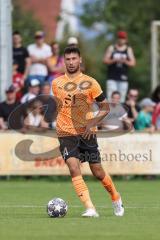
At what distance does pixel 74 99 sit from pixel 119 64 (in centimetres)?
1179

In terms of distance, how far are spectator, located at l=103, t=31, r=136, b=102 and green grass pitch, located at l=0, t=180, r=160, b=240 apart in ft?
14.6

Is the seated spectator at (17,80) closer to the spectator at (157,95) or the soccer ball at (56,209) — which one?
the spectator at (157,95)

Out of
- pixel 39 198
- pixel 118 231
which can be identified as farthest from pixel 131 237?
pixel 39 198

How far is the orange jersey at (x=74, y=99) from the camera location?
49.9 ft

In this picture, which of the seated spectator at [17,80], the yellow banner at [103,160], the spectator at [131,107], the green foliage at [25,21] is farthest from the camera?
the green foliage at [25,21]

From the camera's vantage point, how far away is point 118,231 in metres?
13.2

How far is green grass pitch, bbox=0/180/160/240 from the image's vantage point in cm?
1280

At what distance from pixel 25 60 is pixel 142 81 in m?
27.3

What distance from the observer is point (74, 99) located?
50.0 ft

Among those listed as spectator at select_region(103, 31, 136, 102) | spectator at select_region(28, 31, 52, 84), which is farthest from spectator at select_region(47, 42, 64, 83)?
spectator at select_region(103, 31, 136, 102)

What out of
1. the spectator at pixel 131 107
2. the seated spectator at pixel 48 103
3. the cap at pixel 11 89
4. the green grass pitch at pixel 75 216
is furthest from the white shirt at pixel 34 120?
the spectator at pixel 131 107

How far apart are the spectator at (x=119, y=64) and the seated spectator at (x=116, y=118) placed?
1555mm

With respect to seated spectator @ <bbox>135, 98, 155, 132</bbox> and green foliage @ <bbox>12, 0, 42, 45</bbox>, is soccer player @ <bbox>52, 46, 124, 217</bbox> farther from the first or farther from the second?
green foliage @ <bbox>12, 0, 42, 45</bbox>

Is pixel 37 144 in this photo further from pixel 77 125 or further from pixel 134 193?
pixel 77 125
